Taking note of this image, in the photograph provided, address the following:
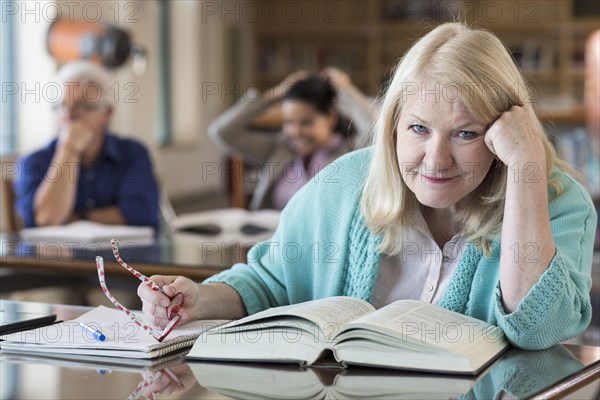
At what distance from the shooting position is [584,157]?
4.97 meters

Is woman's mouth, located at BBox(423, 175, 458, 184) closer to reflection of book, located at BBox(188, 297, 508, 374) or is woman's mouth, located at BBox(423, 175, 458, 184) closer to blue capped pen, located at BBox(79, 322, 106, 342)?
reflection of book, located at BBox(188, 297, 508, 374)

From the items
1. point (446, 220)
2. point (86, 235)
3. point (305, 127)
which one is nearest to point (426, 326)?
point (446, 220)

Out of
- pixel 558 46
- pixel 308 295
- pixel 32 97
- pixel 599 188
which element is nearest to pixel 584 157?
pixel 599 188

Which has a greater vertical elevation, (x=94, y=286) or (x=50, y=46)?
(x=50, y=46)

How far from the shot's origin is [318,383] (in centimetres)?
114

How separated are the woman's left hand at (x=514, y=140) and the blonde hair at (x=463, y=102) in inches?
0.9

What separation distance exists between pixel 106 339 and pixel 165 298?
0.12m

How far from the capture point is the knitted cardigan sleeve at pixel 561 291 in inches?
53.2

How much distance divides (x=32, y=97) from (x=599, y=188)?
306cm

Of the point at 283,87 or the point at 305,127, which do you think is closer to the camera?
the point at 305,127

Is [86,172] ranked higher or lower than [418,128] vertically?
lower

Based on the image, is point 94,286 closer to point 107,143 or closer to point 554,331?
point 107,143

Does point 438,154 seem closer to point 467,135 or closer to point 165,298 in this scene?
point 467,135

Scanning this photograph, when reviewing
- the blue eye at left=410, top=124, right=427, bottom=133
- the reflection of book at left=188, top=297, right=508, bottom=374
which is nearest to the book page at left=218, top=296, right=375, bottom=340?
the reflection of book at left=188, top=297, right=508, bottom=374
